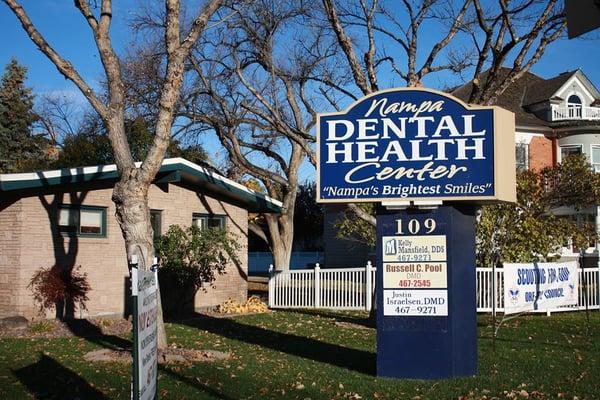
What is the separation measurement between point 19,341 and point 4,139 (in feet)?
112

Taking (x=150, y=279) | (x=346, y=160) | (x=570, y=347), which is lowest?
(x=570, y=347)

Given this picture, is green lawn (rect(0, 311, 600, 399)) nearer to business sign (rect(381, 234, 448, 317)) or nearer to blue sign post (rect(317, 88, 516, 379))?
blue sign post (rect(317, 88, 516, 379))

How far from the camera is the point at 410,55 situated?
17750mm

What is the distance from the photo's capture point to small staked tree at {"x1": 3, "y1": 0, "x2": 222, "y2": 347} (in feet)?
40.5

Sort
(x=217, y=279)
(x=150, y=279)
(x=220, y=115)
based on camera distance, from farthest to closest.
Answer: (x=220, y=115)
(x=217, y=279)
(x=150, y=279)

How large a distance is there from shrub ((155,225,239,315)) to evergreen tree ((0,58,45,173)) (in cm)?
2639

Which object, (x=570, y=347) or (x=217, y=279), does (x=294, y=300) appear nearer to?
(x=217, y=279)

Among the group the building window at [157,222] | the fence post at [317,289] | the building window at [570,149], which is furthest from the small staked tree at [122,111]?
the building window at [570,149]

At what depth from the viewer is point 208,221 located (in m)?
22.5

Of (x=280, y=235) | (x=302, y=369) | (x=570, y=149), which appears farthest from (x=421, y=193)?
(x=570, y=149)

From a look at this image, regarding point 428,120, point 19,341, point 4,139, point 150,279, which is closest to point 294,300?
point 19,341

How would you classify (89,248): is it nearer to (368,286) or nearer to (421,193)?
(368,286)

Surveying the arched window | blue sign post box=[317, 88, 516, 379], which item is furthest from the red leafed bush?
the arched window

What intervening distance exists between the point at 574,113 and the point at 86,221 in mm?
26992
